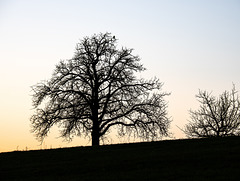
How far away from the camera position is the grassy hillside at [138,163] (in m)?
15.3

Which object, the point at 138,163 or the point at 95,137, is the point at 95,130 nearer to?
the point at 95,137

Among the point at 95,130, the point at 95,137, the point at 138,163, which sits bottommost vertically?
the point at 138,163

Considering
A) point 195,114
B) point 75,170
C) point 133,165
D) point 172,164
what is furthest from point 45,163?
point 195,114

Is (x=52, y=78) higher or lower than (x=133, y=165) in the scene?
higher

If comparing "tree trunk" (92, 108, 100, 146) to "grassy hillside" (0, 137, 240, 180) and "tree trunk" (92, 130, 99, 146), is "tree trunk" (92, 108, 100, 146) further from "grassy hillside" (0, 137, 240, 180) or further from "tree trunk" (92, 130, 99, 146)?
"grassy hillside" (0, 137, 240, 180)

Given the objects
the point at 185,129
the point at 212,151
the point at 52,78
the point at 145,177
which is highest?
the point at 52,78

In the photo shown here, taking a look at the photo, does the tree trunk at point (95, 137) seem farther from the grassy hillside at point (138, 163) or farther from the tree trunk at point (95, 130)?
the grassy hillside at point (138, 163)

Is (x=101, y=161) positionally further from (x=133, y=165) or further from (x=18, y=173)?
(x=18, y=173)

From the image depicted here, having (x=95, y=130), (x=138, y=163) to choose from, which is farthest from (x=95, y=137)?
(x=138, y=163)

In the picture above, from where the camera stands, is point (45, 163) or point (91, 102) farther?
point (91, 102)

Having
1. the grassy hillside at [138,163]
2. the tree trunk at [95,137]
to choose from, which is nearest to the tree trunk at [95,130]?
the tree trunk at [95,137]

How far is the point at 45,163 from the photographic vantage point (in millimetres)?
21281

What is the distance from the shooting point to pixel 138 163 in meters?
18.3

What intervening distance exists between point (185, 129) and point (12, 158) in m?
23.1
